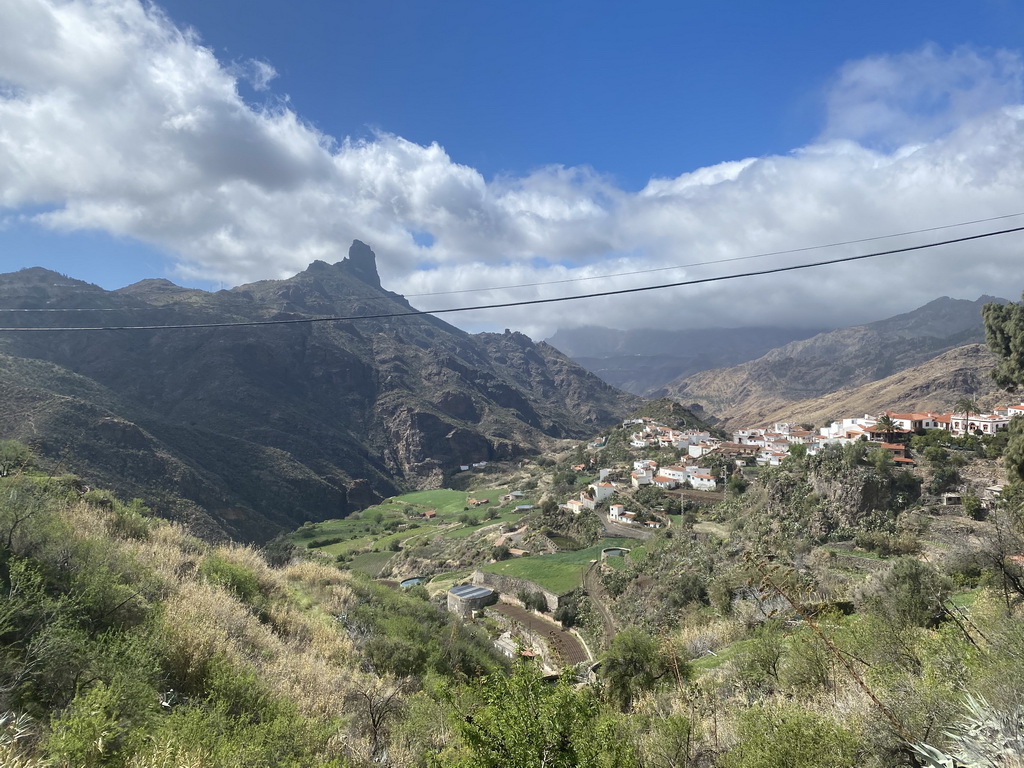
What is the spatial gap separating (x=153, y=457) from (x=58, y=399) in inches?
406

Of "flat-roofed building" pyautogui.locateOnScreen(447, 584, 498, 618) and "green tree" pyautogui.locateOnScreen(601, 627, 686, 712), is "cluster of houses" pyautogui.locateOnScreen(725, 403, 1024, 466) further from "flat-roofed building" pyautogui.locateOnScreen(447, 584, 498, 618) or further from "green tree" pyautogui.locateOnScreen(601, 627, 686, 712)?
"flat-roofed building" pyautogui.locateOnScreen(447, 584, 498, 618)

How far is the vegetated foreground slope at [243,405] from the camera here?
47.2m

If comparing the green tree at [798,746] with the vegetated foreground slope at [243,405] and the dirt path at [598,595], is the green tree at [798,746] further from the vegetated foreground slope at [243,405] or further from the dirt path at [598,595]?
the vegetated foreground slope at [243,405]

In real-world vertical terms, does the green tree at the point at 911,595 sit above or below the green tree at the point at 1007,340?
below

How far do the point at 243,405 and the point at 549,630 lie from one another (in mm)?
80659

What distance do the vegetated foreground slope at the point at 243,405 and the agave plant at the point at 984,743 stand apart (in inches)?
849

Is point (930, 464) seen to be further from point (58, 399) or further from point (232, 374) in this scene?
point (232, 374)

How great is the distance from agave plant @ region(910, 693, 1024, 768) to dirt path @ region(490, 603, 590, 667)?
54.7 feet

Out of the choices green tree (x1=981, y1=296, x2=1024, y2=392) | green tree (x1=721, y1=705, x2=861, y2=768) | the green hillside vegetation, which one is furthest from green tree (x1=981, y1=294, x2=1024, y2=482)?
green tree (x1=721, y1=705, x2=861, y2=768)

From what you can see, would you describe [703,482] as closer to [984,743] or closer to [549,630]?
[549,630]

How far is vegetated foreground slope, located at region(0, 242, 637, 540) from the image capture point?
47250 mm

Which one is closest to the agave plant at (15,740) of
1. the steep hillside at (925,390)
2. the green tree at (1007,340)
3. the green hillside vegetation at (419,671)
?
the green hillside vegetation at (419,671)

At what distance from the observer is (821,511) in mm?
23359

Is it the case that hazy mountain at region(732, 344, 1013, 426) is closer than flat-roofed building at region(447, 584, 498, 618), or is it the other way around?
flat-roofed building at region(447, 584, 498, 618)
